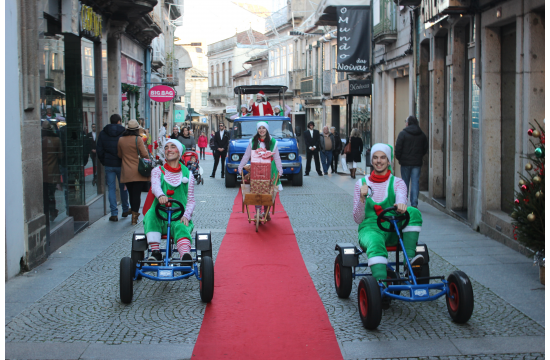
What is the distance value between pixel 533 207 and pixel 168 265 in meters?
3.67

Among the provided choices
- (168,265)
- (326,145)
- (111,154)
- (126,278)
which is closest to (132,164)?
(111,154)

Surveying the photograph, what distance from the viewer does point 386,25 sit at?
59.7 ft

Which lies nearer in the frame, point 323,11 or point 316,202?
point 316,202

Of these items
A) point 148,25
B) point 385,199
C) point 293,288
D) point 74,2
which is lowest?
point 293,288

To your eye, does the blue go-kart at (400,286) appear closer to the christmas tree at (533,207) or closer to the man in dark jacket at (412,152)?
the christmas tree at (533,207)

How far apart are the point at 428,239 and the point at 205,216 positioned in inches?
176

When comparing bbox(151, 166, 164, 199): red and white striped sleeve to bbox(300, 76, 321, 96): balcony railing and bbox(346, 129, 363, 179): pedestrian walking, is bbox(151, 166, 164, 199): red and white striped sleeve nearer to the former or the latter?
bbox(346, 129, 363, 179): pedestrian walking

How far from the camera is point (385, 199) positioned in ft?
20.6

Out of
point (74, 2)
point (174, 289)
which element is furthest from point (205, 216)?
point (174, 289)

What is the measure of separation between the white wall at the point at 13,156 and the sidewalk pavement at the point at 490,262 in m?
5.05

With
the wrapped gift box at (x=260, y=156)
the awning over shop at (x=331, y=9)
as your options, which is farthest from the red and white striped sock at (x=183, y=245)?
the awning over shop at (x=331, y=9)

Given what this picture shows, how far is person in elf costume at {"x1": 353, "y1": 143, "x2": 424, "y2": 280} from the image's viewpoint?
611 centimetres

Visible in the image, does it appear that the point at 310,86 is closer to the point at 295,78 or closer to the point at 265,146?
the point at 295,78

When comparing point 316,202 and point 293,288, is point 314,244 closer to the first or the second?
point 293,288
